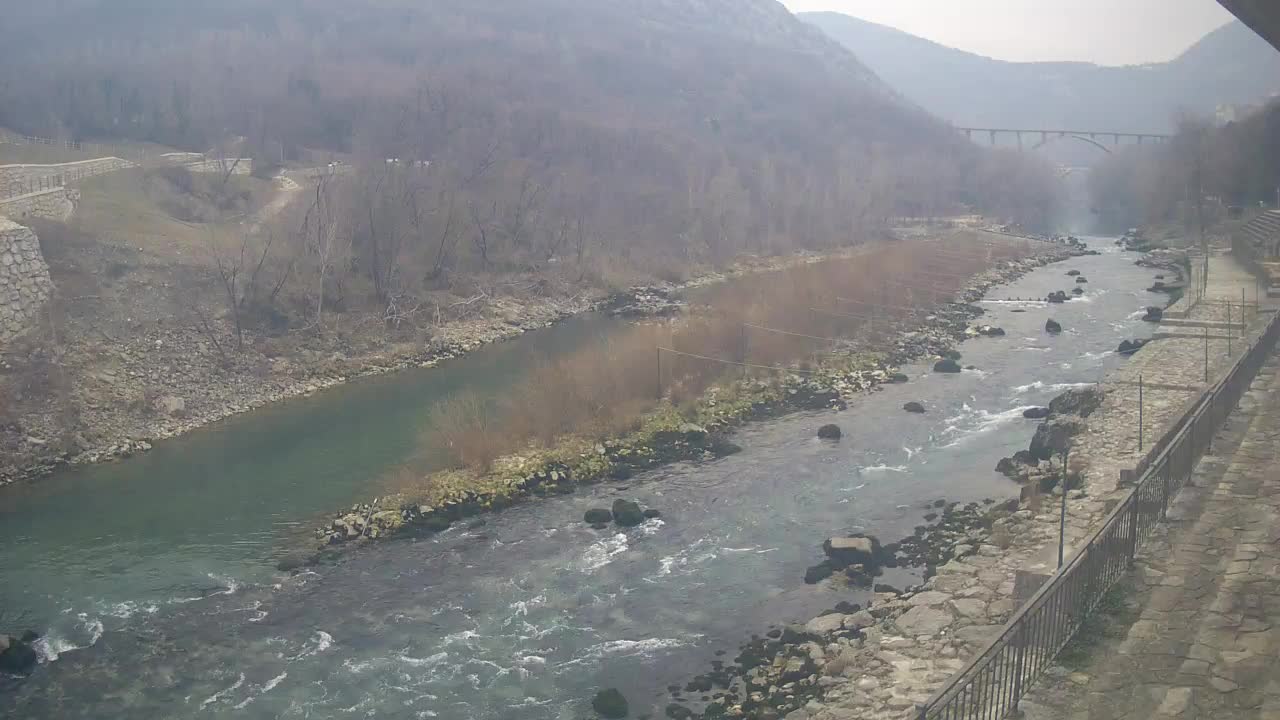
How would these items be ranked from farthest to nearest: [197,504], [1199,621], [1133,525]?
[197,504], [1133,525], [1199,621]

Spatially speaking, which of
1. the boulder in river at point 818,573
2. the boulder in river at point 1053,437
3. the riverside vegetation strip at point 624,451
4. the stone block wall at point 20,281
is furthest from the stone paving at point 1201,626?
the stone block wall at point 20,281

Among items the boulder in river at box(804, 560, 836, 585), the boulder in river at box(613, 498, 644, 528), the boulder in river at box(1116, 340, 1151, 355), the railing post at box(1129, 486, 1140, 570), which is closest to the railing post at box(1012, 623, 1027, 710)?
the railing post at box(1129, 486, 1140, 570)

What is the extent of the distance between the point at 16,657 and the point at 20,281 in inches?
566

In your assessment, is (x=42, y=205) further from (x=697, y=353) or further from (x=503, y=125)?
(x=503, y=125)

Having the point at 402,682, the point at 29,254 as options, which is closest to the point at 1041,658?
the point at 402,682

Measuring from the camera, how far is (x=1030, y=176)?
242 feet

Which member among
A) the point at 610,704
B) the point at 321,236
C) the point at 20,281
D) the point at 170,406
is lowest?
the point at 610,704

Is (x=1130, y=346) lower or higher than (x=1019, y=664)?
lower

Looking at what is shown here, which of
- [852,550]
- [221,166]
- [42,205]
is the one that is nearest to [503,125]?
[221,166]

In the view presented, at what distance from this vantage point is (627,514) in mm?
13742

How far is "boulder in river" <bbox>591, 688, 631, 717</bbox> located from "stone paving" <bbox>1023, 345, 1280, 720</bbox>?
13.8ft

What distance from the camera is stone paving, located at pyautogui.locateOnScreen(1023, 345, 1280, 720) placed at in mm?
5590

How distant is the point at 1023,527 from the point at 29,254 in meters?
21.8

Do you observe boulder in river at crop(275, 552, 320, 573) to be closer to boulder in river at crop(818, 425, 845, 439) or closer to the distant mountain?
boulder in river at crop(818, 425, 845, 439)
